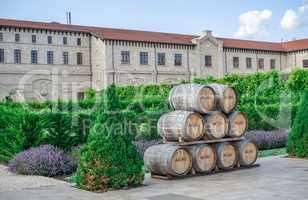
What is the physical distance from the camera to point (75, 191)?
371 inches

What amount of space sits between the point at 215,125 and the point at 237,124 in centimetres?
78

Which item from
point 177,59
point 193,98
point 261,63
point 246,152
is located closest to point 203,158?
point 193,98

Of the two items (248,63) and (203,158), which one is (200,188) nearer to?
(203,158)

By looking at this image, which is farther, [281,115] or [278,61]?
[278,61]

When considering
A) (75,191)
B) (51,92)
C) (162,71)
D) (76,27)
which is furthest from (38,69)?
(75,191)

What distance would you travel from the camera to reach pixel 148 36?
5103cm

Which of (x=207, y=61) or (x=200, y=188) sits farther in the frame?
(x=207, y=61)

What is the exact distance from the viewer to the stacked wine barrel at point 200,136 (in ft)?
35.1

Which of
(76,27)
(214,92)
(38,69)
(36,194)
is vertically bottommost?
(36,194)

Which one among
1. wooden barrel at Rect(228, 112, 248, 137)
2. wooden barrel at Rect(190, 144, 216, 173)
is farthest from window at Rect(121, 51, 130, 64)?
wooden barrel at Rect(190, 144, 216, 173)

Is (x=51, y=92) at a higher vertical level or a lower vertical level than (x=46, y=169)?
higher

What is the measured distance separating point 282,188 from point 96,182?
11.5 feet

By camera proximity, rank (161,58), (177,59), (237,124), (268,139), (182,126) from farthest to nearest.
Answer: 1. (177,59)
2. (161,58)
3. (268,139)
4. (237,124)
5. (182,126)

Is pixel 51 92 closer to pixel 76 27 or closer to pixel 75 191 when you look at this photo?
pixel 76 27
